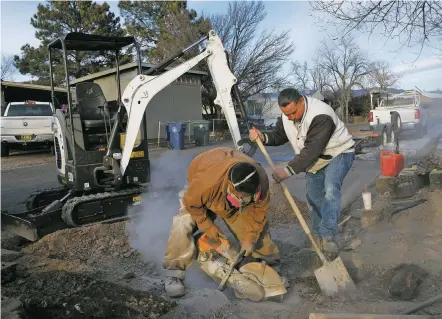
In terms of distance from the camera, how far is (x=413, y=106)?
1769 cm

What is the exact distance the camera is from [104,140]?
655cm

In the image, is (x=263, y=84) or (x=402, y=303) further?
(x=263, y=84)

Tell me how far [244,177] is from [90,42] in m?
4.23

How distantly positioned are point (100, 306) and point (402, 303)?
8.07 feet

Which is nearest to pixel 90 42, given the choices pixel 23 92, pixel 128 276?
pixel 128 276

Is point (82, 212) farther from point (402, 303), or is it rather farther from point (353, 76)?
point (353, 76)

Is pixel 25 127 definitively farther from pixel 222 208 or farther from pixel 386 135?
pixel 222 208

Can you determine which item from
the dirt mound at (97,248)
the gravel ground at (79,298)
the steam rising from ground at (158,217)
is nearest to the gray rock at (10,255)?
the dirt mound at (97,248)

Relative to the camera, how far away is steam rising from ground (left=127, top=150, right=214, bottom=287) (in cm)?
492

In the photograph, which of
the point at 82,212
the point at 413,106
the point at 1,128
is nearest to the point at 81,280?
the point at 82,212

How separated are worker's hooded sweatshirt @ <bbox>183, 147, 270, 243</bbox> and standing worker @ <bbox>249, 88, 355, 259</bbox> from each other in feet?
1.44

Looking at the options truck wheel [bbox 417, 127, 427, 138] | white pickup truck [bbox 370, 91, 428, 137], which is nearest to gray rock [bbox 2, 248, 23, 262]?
white pickup truck [bbox 370, 91, 428, 137]

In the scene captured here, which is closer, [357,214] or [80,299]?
[80,299]

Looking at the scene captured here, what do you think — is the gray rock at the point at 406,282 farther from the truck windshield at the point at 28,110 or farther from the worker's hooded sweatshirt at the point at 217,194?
the truck windshield at the point at 28,110
